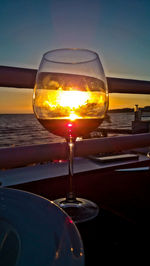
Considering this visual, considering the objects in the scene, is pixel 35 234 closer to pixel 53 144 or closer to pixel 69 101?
pixel 69 101

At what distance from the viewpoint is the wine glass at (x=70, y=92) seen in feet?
1.78

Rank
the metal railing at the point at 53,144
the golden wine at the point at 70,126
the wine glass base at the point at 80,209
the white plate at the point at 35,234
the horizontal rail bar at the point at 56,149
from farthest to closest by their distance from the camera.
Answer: the horizontal rail bar at the point at 56,149 → the metal railing at the point at 53,144 → the golden wine at the point at 70,126 → the wine glass base at the point at 80,209 → the white plate at the point at 35,234

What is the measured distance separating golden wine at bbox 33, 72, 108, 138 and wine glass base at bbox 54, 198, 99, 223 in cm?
16

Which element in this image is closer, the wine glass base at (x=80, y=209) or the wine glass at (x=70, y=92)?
the wine glass base at (x=80, y=209)

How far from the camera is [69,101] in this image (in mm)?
549

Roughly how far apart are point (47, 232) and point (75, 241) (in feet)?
0.08

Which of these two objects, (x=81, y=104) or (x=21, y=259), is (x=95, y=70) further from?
(x=21, y=259)

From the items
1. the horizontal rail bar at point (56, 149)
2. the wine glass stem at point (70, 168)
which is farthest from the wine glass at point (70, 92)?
the horizontal rail bar at point (56, 149)

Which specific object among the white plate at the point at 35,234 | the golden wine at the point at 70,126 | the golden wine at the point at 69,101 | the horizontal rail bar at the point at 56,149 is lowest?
the horizontal rail bar at the point at 56,149

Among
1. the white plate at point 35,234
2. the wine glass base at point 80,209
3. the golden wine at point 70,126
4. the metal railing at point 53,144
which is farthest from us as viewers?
the metal railing at point 53,144

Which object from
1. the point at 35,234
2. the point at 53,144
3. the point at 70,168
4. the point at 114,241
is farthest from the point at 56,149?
the point at 35,234

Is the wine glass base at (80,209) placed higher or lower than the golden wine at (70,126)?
lower

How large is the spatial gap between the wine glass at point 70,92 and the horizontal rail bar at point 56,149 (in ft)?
2.10

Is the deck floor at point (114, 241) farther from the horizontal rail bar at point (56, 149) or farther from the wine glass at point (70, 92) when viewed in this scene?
the horizontal rail bar at point (56, 149)
